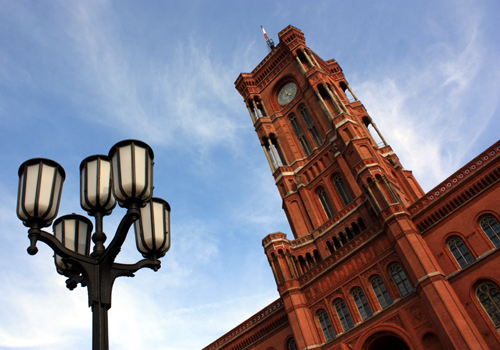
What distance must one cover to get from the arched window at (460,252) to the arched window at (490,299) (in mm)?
1390

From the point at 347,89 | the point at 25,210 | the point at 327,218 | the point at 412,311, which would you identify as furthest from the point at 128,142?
the point at 347,89

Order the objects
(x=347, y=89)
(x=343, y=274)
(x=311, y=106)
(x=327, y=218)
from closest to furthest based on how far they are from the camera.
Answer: (x=343, y=274)
(x=327, y=218)
(x=311, y=106)
(x=347, y=89)

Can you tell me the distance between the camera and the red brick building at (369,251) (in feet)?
66.0

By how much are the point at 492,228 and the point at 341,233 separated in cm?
1061

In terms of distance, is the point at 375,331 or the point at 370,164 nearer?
the point at 375,331

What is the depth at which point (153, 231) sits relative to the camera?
6027 millimetres

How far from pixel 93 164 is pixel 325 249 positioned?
2558cm

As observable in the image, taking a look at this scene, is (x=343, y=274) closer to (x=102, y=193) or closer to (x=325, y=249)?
(x=325, y=249)

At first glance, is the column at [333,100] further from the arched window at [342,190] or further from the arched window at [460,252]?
the arched window at [460,252]

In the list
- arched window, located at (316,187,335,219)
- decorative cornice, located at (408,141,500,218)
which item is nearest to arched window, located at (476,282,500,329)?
decorative cornice, located at (408,141,500,218)

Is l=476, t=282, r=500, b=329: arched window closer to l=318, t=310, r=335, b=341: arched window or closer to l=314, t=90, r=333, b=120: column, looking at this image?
l=318, t=310, r=335, b=341: arched window

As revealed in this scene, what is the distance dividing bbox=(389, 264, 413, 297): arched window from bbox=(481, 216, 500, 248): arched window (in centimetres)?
500

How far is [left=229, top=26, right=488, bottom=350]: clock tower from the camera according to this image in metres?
21.2

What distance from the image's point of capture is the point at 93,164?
5754 millimetres
